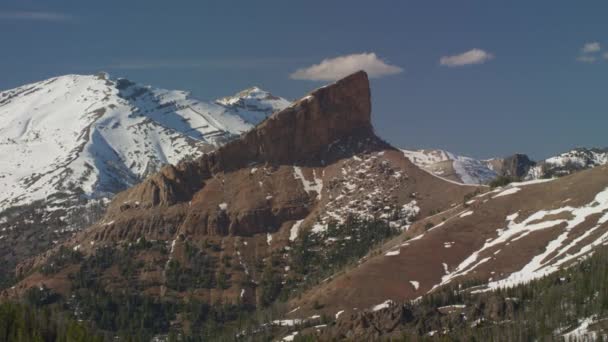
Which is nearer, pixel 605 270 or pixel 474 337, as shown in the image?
pixel 474 337

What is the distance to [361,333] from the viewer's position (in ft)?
653

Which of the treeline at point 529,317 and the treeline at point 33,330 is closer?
the treeline at point 33,330

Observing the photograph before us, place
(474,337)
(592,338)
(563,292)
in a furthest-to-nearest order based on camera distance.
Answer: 1. (563,292)
2. (474,337)
3. (592,338)

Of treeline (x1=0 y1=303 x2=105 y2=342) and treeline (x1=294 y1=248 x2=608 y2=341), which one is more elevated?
treeline (x1=0 y1=303 x2=105 y2=342)

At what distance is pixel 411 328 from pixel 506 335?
82.8 feet

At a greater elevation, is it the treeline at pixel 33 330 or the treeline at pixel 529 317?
the treeline at pixel 33 330

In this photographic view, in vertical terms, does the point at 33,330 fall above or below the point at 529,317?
above

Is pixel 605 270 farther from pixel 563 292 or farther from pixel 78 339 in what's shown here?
pixel 78 339

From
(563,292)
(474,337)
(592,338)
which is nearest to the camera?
(592,338)

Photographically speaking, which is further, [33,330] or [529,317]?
[529,317]

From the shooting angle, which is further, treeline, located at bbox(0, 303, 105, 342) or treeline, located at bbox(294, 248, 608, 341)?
treeline, located at bbox(294, 248, 608, 341)

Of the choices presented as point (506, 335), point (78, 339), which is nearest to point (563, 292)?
point (506, 335)

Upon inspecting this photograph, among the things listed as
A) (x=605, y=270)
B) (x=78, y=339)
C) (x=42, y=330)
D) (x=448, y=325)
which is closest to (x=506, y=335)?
(x=448, y=325)

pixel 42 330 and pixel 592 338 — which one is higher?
pixel 42 330
